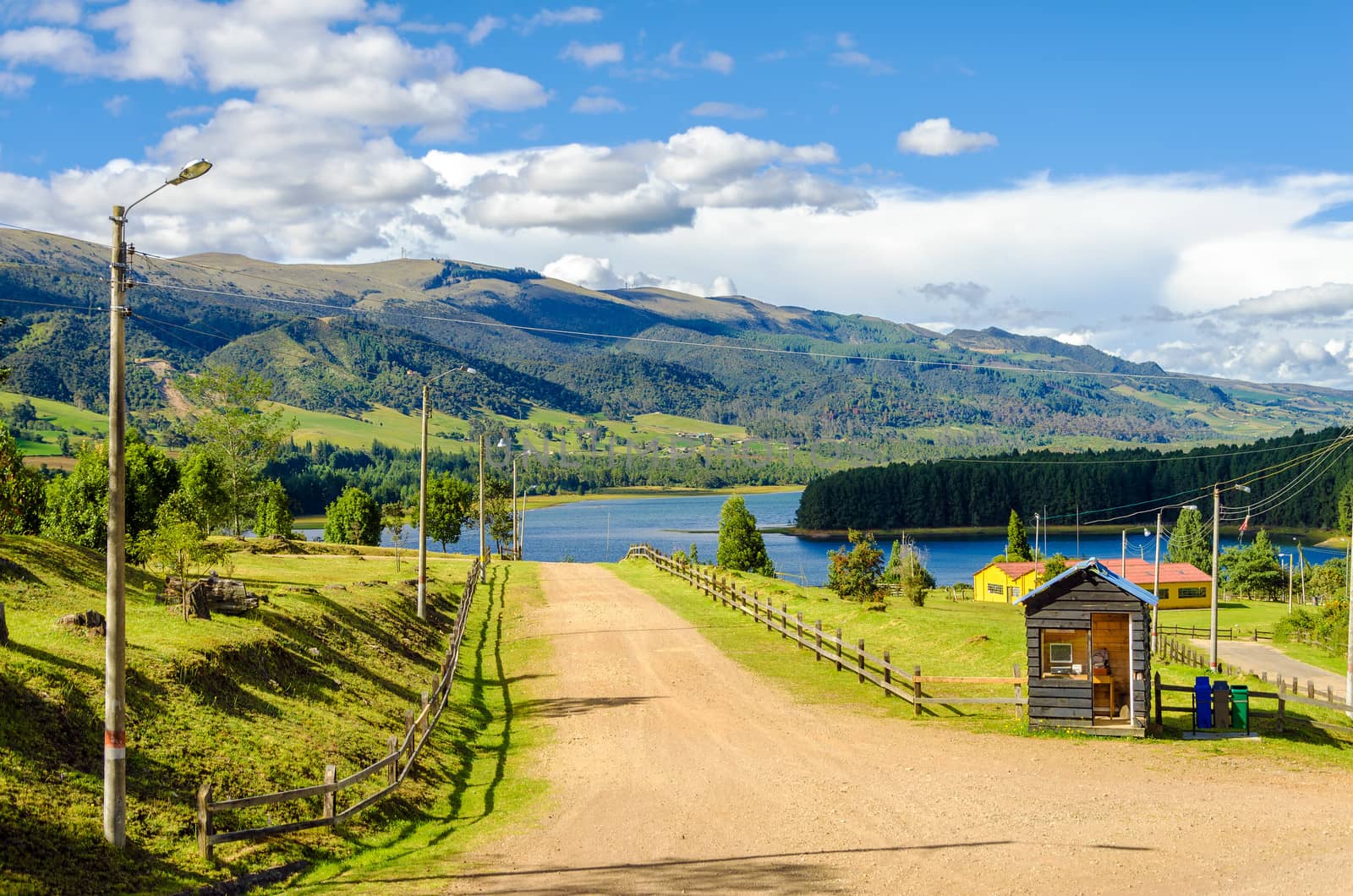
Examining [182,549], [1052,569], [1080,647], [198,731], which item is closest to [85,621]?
[198,731]

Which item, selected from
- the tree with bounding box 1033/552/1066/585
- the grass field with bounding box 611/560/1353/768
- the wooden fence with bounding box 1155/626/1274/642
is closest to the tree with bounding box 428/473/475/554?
the tree with bounding box 1033/552/1066/585

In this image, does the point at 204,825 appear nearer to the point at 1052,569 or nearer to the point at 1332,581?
the point at 1052,569

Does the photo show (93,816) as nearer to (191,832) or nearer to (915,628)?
(191,832)

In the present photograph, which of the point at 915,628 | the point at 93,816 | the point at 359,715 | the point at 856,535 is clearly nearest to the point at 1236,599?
the point at 856,535

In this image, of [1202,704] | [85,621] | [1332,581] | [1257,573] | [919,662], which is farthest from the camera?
[1257,573]

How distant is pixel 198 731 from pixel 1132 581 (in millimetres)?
93860

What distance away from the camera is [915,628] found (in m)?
35.1

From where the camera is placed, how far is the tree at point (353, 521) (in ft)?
326

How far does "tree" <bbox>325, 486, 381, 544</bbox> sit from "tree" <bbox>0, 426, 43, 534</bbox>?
2161 inches

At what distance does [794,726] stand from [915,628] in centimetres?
1317

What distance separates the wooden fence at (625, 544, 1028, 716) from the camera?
2350cm

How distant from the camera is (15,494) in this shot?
38.0 meters

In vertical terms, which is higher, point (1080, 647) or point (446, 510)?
point (446, 510)

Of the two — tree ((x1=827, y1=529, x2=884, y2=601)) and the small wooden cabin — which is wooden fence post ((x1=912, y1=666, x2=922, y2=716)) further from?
tree ((x1=827, y1=529, x2=884, y2=601))
